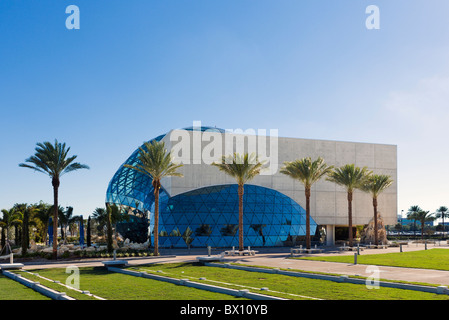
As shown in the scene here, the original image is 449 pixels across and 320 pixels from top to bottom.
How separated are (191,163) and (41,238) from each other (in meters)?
32.0

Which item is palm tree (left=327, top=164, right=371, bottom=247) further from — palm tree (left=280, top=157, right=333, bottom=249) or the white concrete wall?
the white concrete wall

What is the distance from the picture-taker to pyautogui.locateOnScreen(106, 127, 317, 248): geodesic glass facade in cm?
4747

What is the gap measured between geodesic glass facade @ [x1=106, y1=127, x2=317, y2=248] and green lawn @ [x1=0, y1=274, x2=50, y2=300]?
91.6ft

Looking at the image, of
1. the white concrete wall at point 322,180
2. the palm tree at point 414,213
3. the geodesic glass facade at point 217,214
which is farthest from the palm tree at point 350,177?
the palm tree at point 414,213

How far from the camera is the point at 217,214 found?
4925 centimetres

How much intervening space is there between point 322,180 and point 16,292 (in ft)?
152

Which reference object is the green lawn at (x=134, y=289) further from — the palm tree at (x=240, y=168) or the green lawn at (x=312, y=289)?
the palm tree at (x=240, y=168)

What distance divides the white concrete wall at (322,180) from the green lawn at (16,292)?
31.8 m

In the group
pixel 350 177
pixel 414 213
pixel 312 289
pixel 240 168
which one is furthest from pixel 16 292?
pixel 414 213

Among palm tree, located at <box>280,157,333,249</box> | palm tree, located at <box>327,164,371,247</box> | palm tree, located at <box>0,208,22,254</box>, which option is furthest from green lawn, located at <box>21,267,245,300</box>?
palm tree, located at <box>0,208,22,254</box>

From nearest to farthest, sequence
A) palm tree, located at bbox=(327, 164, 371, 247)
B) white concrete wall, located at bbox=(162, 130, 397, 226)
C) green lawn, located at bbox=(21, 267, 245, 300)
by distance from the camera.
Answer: green lawn, located at bbox=(21, 267, 245, 300), palm tree, located at bbox=(327, 164, 371, 247), white concrete wall, located at bbox=(162, 130, 397, 226)

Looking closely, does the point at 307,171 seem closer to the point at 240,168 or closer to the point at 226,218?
the point at 240,168
